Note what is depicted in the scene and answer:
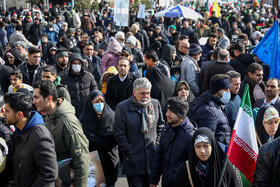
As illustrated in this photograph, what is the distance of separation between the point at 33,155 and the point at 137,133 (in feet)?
5.50

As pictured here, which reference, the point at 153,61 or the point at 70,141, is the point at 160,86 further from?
the point at 70,141

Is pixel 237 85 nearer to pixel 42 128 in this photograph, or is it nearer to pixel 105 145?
pixel 105 145

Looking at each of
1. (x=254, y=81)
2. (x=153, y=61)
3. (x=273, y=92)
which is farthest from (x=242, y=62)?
(x=273, y=92)

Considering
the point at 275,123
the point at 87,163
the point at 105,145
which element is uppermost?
the point at 275,123

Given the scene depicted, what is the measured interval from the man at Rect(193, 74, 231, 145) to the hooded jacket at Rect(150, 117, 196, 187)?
38 cm

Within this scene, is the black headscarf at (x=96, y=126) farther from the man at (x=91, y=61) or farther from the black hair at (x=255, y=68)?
the man at (x=91, y=61)

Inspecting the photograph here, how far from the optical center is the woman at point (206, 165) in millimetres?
3674

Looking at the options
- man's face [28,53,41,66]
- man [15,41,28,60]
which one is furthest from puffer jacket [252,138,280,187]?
man [15,41,28,60]

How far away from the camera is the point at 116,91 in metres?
6.46

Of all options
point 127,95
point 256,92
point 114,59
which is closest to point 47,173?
point 127,95

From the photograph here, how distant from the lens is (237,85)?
223 inches

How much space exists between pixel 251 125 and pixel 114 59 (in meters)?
4.72

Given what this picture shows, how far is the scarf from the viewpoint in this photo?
485 centimetres

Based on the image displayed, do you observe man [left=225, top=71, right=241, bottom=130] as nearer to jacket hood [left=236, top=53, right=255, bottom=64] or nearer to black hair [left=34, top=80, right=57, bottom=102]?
jacket hood [left=236, top=53, right=255, bottom=64]
